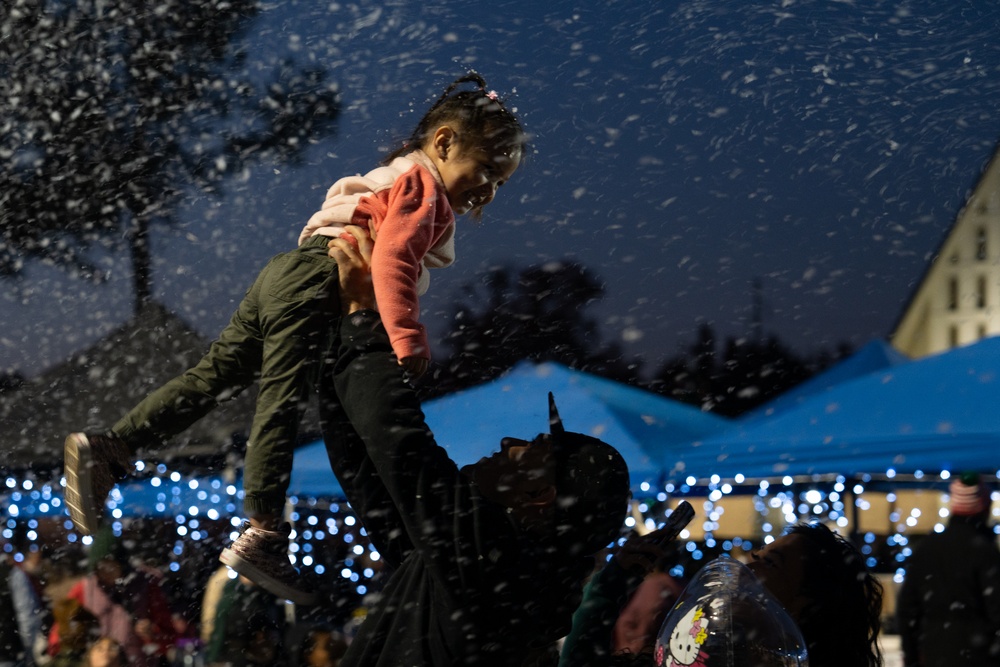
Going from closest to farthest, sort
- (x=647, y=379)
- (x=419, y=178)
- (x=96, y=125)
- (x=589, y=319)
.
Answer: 1. (x=419, y=178)
2. (x=589, y=319)
3. (x=96, y=125)
4. (x=647, y=379)

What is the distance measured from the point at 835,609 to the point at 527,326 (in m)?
2.51

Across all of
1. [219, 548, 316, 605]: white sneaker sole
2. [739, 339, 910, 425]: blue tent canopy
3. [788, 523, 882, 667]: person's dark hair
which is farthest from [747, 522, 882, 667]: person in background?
[739, 339, 910, 425]: blue tent canopy

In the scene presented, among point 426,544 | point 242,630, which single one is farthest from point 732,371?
point 426,544

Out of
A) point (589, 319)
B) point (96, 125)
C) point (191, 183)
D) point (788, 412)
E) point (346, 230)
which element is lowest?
point (346, 230)

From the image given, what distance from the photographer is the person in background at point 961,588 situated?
106 inches

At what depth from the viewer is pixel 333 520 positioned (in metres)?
3.14

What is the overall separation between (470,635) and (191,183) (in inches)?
72.2

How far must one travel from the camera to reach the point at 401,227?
1.04 metres

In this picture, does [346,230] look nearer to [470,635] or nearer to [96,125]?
[470,635]

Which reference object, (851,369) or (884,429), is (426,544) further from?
(851,369)

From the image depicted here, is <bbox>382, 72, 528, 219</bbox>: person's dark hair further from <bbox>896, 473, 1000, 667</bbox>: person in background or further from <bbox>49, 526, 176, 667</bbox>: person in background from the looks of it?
<bbox>896, 473, 1000, 667</bbox>: person in background

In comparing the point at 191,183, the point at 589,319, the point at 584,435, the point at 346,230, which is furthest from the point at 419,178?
the point at 589,319

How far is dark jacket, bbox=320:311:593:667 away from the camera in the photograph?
33.3 inches

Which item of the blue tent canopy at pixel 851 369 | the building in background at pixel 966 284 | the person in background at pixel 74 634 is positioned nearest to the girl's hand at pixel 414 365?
the person in background at pixel 74 634
